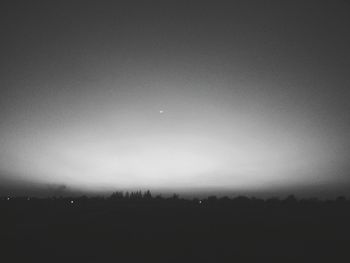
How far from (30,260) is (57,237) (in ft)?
14.8

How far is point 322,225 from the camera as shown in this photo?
20422 millimetres

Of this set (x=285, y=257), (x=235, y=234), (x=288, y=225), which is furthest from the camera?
(x=288, y=225)

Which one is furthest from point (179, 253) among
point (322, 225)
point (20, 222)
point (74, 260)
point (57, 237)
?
point (20, 222)

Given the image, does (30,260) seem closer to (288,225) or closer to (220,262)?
(220,262)

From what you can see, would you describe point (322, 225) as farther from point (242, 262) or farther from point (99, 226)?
point (99, 226)

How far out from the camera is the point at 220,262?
12055 millimetres

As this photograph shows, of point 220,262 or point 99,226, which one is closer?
point 220,262

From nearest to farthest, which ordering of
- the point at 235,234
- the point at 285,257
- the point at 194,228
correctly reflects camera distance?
1. the point at 285,257
2. the point at 235,234
3. the point at 194,228

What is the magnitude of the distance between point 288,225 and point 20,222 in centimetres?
1927

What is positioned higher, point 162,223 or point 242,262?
point 162,223

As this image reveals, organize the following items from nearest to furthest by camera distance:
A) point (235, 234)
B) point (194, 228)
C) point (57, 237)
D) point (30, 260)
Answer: point (30, 260) < point (57, 237) < point (235, 234) < point (194, 228)

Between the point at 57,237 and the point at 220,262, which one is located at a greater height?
the point at 57,237

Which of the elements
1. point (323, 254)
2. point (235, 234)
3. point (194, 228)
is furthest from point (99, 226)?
point (323, 254)

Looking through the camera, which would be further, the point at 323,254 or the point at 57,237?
the point at 57,237
